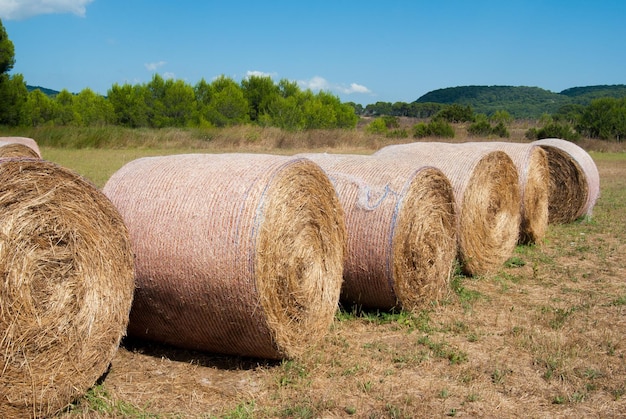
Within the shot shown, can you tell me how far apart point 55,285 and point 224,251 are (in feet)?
3.54

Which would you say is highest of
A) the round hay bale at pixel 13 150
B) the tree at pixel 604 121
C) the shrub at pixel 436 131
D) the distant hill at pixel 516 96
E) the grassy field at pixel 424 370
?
the distant hill at pixel 516 96

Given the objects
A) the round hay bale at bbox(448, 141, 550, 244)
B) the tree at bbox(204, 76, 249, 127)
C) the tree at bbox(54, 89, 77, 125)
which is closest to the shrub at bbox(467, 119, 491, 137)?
the tree at bbox(204, 76, 249, 127)

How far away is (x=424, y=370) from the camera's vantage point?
187 inches

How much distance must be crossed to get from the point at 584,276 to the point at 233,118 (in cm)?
4904

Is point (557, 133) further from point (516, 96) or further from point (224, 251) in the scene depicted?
point (516, 96)

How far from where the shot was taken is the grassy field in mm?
4090

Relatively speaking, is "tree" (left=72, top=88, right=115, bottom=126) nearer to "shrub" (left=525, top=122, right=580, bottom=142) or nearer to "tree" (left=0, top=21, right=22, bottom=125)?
"tree" (left=0, top=21, right=22, bottom=125)

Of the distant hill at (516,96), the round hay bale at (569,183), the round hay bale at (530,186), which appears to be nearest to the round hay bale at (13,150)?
the round hay bale at (530,186)

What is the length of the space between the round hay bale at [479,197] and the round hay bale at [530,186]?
328 millimetres

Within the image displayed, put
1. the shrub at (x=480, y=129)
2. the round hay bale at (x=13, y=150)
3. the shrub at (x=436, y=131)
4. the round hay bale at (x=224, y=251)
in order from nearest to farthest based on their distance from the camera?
the round hay bale at (x=224, y=251) < the round hay bale at (x=13, y=150) < the shrub at (x=436, y=131) < the shrub at (x=480, y=129)

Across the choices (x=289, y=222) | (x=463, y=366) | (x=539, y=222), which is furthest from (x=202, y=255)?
(x=539, y=222)

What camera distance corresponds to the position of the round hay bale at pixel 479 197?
723 centimetres

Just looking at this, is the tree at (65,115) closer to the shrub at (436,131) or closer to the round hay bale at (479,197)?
the shrub at (436,131)

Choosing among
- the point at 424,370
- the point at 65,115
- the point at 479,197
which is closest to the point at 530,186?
the point at 479,197
